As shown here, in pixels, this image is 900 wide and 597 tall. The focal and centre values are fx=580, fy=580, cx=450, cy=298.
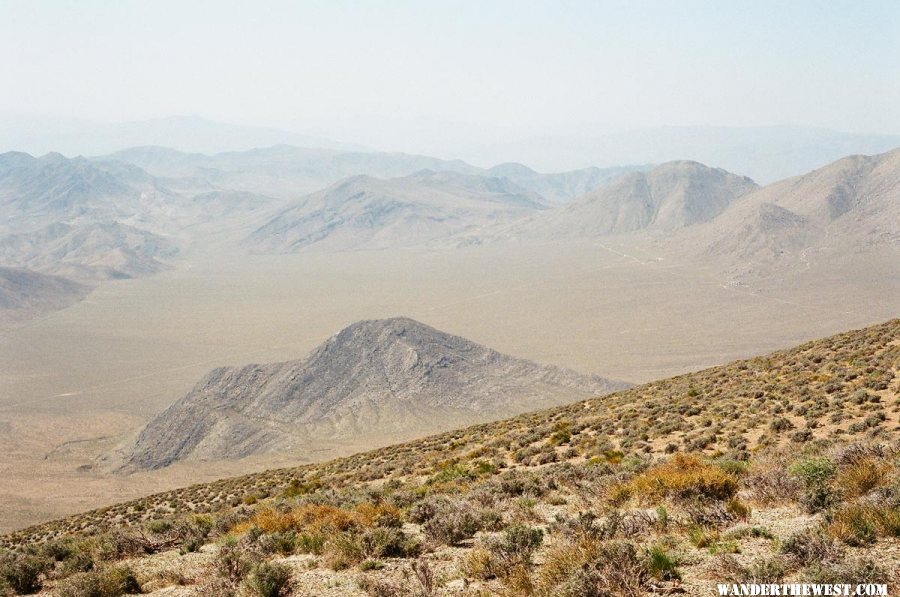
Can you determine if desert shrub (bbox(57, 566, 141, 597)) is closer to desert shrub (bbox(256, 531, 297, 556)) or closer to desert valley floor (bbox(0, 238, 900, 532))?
desert shrub (bbox(256, 531, 297, 556))

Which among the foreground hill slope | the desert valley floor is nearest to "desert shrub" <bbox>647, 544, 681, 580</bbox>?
the desert valley floor

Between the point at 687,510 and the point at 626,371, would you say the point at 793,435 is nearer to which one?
the point at 687,510

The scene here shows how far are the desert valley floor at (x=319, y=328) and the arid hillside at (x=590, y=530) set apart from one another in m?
37.4

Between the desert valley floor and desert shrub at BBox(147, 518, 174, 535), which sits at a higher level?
desert shrub at BBox(147, 518, 174, 535)

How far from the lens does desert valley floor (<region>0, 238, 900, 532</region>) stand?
2363 inches

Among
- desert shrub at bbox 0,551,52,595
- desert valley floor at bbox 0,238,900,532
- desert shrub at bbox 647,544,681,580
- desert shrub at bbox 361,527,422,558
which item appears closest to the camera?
desert shrub at bbox 647,544,681,580

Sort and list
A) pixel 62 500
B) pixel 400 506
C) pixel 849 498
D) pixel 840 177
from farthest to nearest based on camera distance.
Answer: pixel 840 177 → pixel 62 500 → pixel 400 506 → pixel 849 498

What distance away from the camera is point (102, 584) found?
29.7ft

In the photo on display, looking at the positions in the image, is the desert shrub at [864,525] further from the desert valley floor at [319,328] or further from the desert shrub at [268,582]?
the desert valley floor at [319,328]

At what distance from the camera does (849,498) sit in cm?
870

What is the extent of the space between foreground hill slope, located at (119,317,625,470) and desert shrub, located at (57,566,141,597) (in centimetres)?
4699

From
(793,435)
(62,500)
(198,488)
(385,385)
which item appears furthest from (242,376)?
(793,435)

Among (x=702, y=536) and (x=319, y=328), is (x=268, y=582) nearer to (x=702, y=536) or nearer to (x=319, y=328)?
(x=702, y=536)

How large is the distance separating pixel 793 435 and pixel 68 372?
11188cm
